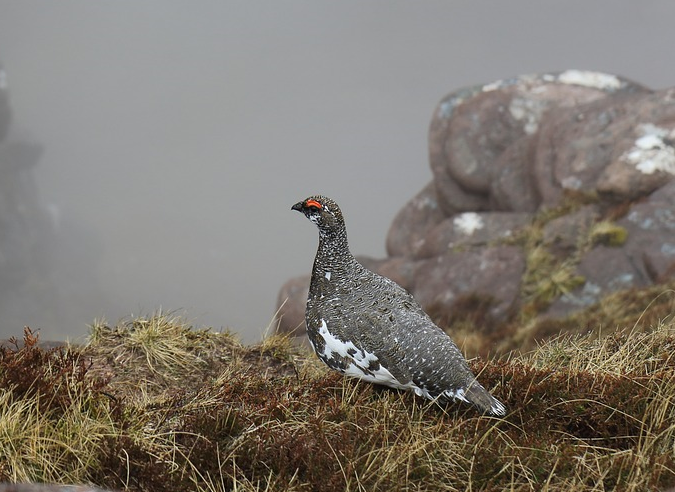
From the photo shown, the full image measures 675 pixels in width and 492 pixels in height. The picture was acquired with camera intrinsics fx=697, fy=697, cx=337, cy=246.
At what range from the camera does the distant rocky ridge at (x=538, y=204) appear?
1462cm

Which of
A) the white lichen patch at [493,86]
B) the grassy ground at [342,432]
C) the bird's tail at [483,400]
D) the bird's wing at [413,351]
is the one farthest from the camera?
the white lichen patch at [493,86]

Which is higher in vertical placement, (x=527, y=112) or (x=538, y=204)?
(x=527, y=112)

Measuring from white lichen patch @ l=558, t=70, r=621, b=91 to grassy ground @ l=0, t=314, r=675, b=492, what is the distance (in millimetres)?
16823

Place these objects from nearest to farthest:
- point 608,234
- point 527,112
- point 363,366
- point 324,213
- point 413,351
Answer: point 413,351 → point 363,366 → point 324,213 → point 608,234 → point 527,112

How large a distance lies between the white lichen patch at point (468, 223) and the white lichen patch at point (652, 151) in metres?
3.97

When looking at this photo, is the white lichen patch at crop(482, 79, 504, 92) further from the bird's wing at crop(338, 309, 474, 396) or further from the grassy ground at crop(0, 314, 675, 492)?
the bird's wing at crop(338, 309, 474, 396)

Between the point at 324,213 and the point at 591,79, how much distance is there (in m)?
18.5

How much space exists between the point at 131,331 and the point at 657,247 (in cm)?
→ 1111

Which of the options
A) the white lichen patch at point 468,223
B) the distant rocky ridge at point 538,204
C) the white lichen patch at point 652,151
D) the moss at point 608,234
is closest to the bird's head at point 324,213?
the distant rocky ridge at point 538,204

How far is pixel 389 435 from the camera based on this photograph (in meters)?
4.95

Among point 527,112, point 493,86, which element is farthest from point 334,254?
point 493,86

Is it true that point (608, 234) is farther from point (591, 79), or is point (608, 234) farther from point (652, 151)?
point (591, 79)

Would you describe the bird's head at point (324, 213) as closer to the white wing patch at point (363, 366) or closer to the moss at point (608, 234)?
the white wing patch at point (363, 366)

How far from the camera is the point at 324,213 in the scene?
580 centimetres
